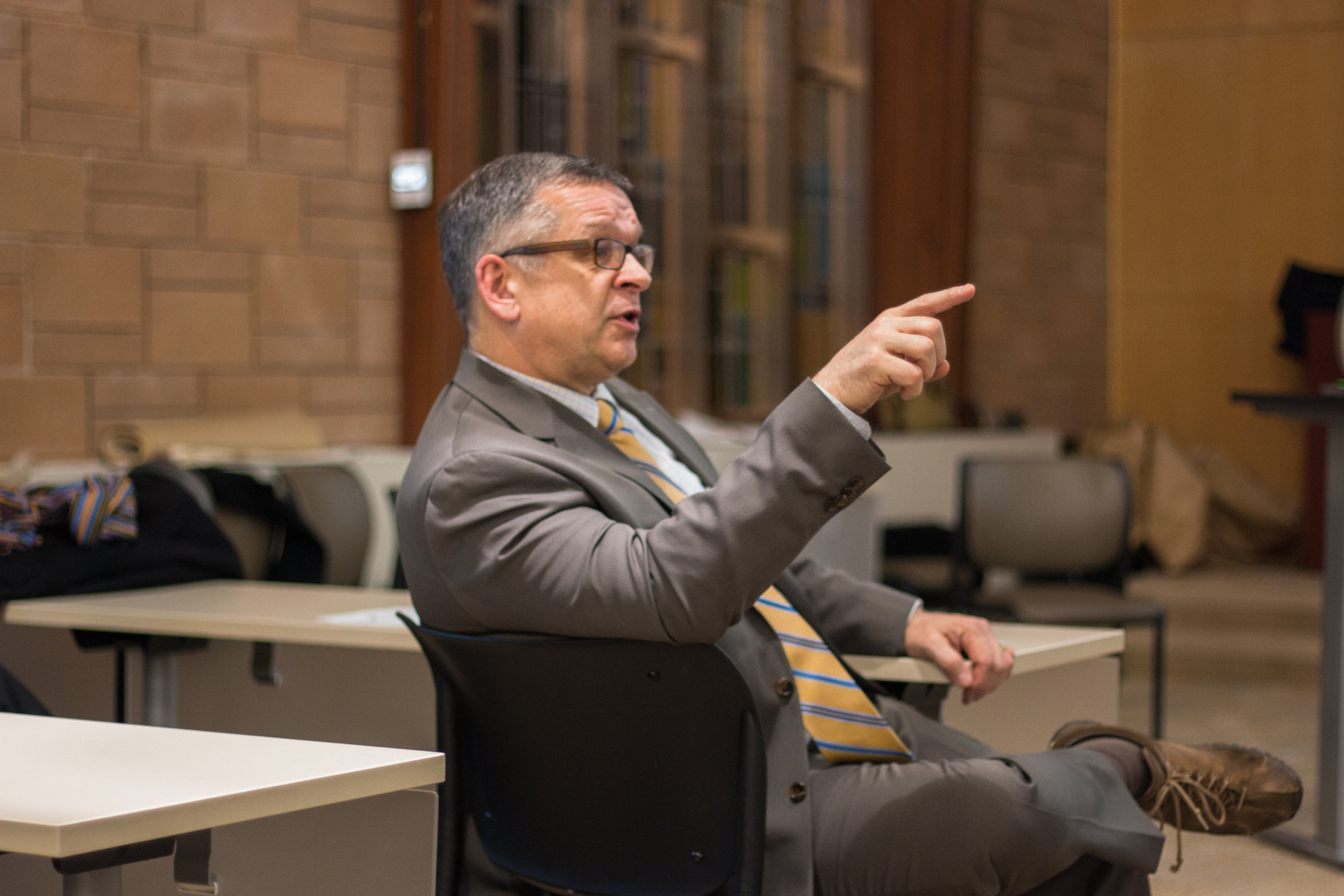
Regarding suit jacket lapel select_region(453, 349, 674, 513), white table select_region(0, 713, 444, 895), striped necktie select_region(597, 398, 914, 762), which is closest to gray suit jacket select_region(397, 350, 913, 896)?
suit jacket lapel select_region(453, 349, 674, 513)

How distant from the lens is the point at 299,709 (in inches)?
95.3

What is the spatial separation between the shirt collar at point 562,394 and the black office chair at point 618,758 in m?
0.35

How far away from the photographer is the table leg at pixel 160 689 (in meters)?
2.35

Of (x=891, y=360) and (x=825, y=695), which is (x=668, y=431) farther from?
(x=891, y=360)

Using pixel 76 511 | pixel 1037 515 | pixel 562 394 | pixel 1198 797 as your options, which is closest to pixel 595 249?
pixel 562 394

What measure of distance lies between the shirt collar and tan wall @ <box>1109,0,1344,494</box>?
22.7 ft

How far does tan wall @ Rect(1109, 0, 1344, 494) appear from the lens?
7.96 meters

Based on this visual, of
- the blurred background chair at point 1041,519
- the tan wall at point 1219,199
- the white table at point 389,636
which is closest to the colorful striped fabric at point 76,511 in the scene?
the white table at point 389,636

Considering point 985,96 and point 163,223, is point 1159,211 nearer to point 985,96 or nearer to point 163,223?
point 985,96

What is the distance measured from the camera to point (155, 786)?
3.90 feet

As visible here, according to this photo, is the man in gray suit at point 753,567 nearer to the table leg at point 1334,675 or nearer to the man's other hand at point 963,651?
the man's other hand at point 963,651

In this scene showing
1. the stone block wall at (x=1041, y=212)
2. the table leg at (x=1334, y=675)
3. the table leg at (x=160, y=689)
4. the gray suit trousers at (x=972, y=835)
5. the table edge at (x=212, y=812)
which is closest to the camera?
the table edge at (x=212, y=812)

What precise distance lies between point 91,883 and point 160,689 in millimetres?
1266

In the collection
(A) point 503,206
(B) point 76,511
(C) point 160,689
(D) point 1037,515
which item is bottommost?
(C) point 160,689
